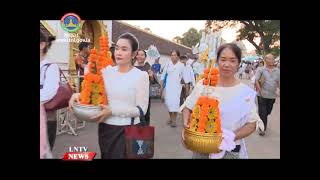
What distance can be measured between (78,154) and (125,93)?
966mm

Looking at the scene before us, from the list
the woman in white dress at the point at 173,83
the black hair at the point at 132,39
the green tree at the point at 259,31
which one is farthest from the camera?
the woman in white dress at the point at 173,83

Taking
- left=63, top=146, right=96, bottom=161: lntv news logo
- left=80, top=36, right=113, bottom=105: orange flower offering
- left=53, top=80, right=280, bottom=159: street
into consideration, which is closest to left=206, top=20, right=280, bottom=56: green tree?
left=53, top=80, right=280, bottom=159: street

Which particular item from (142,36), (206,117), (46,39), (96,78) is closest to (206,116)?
(206,117)

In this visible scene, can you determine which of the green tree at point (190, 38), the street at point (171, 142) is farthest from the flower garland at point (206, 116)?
the green tree at point (190, 38)

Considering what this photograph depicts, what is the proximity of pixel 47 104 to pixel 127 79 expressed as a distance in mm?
980

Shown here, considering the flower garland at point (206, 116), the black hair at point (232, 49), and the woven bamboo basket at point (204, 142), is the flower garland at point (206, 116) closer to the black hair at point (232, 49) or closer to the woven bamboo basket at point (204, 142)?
the woven bamboo basket at point (204, 142)

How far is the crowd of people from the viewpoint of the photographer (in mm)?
3777

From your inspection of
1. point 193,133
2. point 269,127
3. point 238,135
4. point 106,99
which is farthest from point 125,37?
point 269,127

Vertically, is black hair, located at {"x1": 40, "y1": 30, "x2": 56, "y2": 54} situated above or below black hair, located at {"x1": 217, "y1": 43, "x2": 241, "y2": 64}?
above

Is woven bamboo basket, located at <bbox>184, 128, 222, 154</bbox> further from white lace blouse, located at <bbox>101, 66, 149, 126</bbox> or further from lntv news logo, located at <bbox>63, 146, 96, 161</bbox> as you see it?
lntv news logo, located at <bbox>63, 146, 96, 161</bbox>

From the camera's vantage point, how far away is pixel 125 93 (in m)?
3.91

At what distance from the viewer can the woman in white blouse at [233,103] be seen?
147 inches

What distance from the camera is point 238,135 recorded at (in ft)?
12.3

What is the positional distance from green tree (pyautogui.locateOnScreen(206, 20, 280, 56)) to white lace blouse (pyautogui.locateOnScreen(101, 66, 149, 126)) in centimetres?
99
